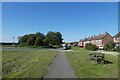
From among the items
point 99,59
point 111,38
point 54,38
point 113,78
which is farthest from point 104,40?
point 113,78

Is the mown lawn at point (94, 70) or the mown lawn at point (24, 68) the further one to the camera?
the mown lawn at point (94, 70)

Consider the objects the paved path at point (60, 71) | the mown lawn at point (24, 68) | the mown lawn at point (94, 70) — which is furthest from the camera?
the mown lawn at point (94, 70)

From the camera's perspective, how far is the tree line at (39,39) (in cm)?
6897

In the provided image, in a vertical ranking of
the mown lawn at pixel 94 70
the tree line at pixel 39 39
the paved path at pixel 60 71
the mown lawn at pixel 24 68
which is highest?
the tree line at pixel 39 39

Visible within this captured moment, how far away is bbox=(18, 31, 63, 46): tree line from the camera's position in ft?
226

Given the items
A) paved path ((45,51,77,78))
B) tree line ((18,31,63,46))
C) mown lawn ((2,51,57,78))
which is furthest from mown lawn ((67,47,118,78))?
tree line ((18,31,63,46))

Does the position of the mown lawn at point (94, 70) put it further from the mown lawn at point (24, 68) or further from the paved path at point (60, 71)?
the mown lawn at point (24, 68)

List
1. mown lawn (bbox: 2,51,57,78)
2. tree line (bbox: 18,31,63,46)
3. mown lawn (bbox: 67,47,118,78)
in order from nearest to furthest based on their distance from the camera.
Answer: mown lawn (bbox: 2,51,57,78), mown lawn (bbox: 67,47,118,78), tree line (bbox: 18,31,63,46)

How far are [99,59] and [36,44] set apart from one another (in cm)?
5317

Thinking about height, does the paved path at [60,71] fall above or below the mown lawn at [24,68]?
above

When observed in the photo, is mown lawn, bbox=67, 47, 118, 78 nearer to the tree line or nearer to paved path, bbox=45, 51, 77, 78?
paved path, bbox=45, 51, 77, 78

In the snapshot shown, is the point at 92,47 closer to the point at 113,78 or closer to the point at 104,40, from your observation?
the point at 104,40

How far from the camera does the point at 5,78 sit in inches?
350

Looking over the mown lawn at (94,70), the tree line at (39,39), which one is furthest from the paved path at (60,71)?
the tree line at (39,39)
